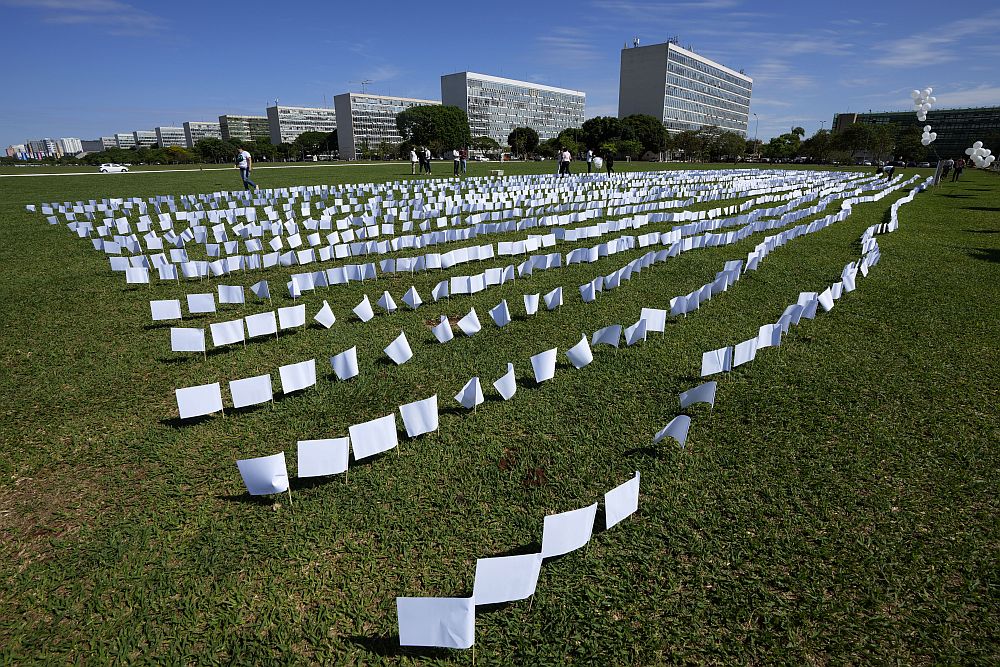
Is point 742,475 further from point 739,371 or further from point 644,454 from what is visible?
point 739,371

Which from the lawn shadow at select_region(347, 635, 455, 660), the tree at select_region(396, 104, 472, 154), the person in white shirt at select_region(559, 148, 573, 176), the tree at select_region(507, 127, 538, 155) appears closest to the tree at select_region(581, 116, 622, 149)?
the tree at select_region(507, 127, 538, 155)

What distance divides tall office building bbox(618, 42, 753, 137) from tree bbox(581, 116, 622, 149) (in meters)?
34.3

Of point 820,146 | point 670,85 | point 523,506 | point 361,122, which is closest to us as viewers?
point 523,506

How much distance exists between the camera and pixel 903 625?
7.42 feet

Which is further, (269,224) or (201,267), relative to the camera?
(269,224)

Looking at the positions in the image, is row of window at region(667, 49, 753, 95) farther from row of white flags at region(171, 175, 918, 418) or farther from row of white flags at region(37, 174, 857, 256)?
row of white flags at region(171, 175, 918, 418)

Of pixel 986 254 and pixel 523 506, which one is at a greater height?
pixel 986 254

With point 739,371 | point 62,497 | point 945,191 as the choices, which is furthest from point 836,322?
point 945,191

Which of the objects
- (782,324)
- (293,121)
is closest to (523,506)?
(782,324)

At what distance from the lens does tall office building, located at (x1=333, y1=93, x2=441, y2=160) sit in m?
150

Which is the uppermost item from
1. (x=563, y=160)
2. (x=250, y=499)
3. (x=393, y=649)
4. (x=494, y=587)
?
(x=563, y=160)

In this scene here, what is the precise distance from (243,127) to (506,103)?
353ft

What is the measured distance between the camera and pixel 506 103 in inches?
5901

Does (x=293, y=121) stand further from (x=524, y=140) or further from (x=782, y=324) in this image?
(x=782, y=324)
